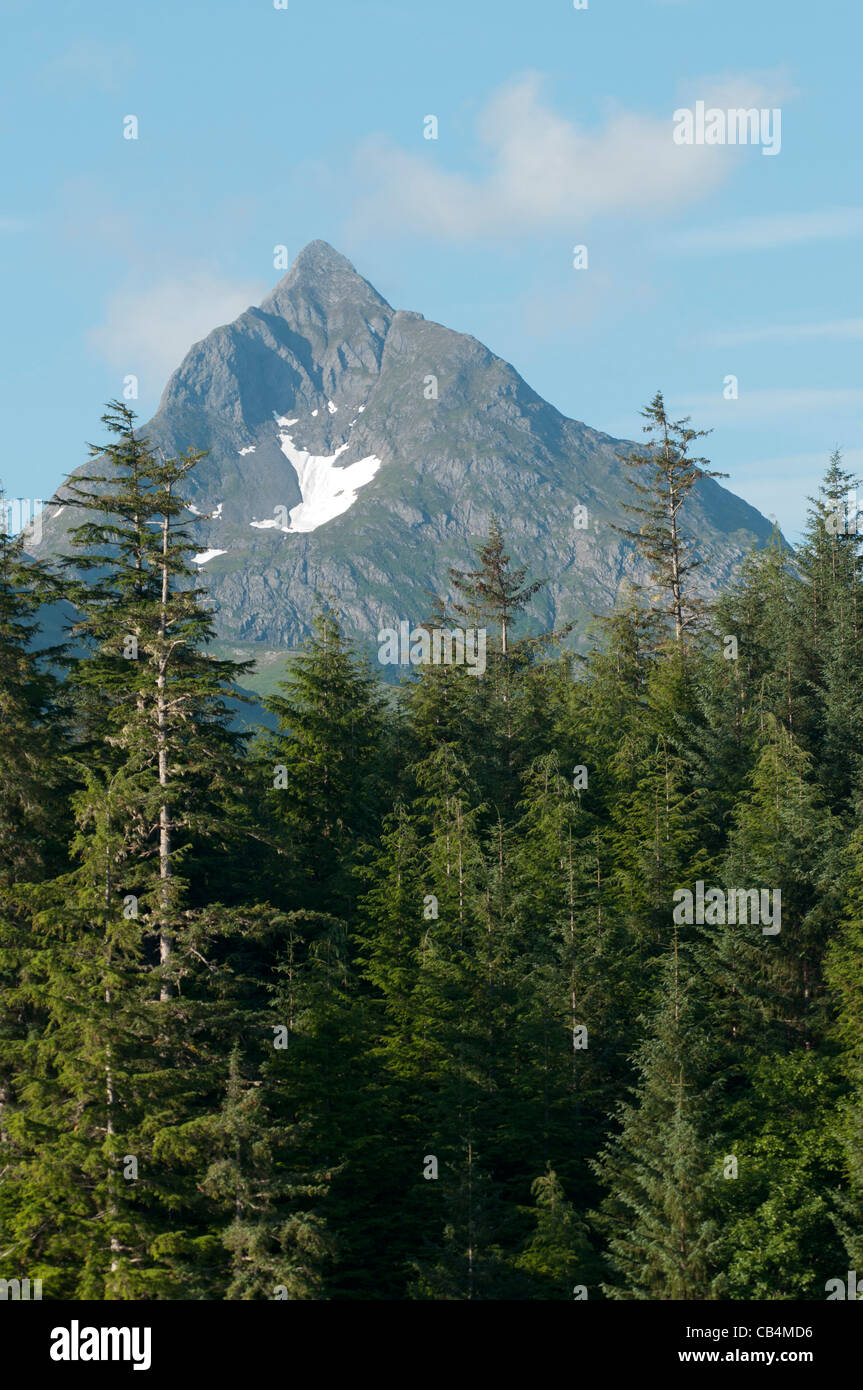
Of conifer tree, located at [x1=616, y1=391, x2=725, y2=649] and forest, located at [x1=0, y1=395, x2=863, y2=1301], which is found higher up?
conifer tree, located at [x1=616, y1=391, x2=725, y2=649]

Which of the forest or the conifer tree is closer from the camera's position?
the forest

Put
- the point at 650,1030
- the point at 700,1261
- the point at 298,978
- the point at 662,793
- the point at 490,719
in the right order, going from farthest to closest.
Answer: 1. the point at 490,719
2. the point at 662,793
3. the point at 650,1030
4. the point at 298,978
5. the point at 700,1261

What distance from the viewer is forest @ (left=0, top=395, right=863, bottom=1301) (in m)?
24.4

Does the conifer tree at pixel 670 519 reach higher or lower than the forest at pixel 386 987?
higher

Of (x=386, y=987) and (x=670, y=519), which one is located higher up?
(x=670, y=519)

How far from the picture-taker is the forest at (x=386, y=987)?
80.2 feet

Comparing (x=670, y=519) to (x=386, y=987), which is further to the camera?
(x=670, y=519)

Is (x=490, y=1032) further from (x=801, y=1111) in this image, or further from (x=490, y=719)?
(x=490, y=719)

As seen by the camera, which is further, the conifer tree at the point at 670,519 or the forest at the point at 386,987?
the conifer tree at the point at 670,519

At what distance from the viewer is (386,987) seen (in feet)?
115
